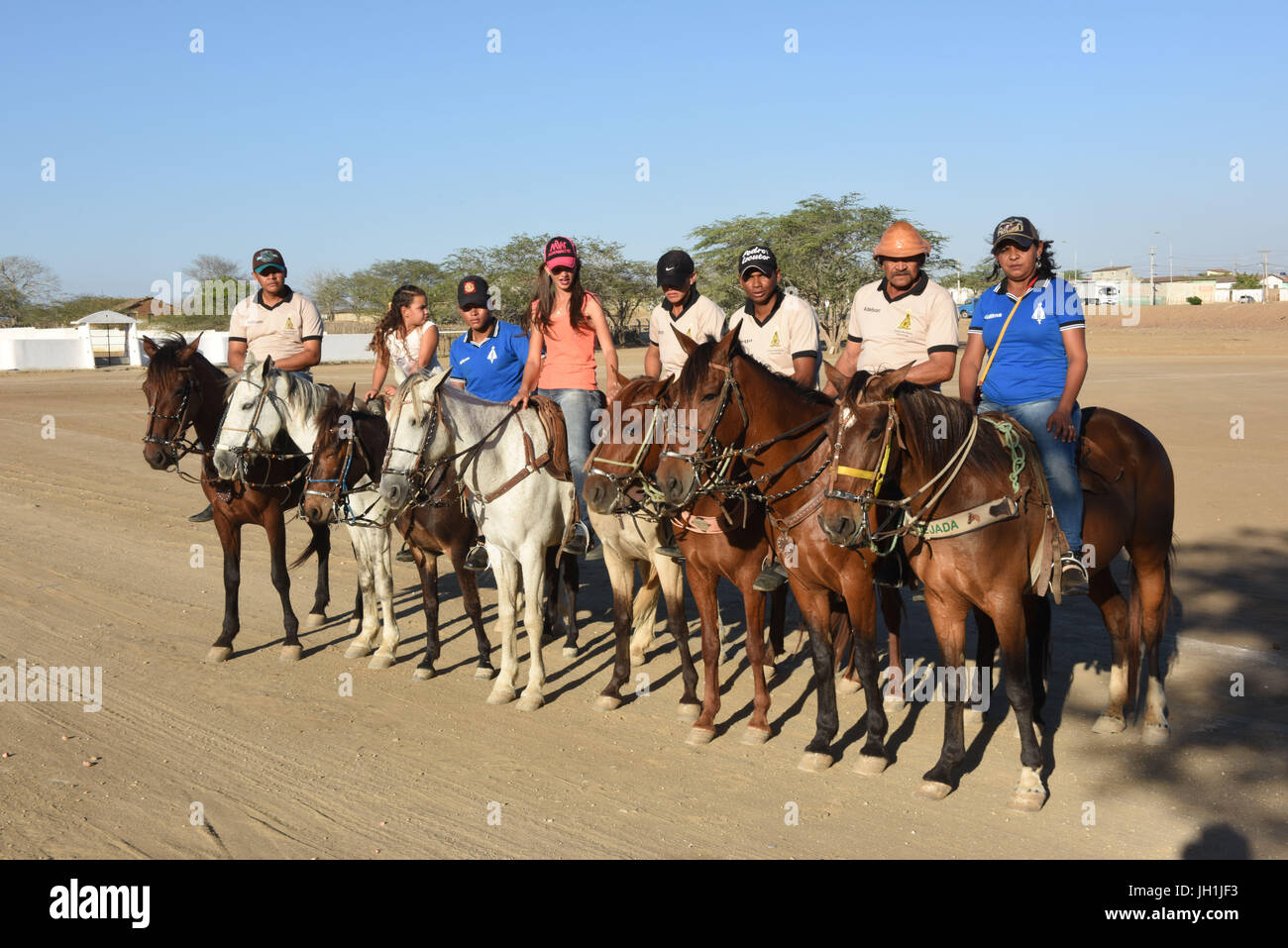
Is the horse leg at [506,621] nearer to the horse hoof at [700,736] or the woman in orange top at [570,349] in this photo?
the woman in orange top at [570,349]

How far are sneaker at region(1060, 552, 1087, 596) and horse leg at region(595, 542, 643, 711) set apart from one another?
3.14m

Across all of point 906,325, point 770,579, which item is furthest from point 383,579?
point 906,325

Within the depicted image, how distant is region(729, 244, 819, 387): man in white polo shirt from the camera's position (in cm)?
701

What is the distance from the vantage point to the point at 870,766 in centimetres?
623

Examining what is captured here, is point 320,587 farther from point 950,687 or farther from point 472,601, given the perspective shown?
point 950,687

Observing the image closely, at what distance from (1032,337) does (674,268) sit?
8.14 ft

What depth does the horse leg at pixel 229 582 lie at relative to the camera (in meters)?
8.95

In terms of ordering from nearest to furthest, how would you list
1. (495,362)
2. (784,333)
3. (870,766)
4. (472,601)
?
1. (870,766)
2. (784,333)
3. (472,601)
4. (495,362)

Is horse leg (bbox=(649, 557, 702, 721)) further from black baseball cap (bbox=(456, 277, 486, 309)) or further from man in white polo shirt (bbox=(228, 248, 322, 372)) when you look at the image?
man in white polo shirt (bbox=(228, 248, 322, 372))

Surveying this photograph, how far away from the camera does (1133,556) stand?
707cm

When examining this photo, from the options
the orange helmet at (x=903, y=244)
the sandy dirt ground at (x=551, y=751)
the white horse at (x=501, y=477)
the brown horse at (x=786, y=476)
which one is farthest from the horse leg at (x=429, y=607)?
the orange helmet at (x=903, y=244)

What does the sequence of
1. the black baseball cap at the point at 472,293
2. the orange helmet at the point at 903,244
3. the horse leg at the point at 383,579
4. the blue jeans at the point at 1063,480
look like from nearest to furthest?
the blue jeans at the point at 1063,480 < the orange helmet at the point at 903,244 < the black baseball cap at the point at 472,293 < the horse leg at the point at 383,579

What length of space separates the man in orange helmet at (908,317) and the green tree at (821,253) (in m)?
46.3
